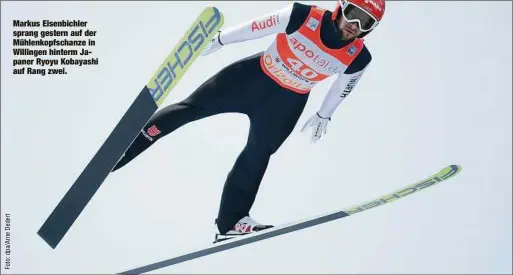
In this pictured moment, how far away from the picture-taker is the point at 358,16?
19.8 feet

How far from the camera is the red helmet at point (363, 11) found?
601cm

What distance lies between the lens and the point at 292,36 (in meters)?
6.26

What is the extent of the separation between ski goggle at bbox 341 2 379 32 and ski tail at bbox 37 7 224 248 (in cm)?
111

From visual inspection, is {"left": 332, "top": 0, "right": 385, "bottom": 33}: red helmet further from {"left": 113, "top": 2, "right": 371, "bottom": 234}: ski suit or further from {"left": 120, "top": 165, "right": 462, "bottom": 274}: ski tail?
{"left": 120, "top": 165, "right": 462, "bottom": 274}: ski tail

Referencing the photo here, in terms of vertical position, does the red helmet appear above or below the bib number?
above

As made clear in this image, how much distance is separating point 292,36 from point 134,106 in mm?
1317

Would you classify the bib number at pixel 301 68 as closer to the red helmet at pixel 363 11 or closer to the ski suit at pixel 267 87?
the ski suit at pixel 267 87

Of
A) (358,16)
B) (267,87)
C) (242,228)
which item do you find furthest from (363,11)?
(242,228)

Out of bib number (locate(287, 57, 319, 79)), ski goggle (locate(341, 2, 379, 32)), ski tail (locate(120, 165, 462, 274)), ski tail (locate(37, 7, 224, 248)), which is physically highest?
ski goggle (locate(341, 2, 379, 32))

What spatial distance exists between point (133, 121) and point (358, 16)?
1.76m

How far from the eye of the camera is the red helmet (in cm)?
601

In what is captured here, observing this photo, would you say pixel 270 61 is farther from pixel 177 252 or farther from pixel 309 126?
pixel 177 252

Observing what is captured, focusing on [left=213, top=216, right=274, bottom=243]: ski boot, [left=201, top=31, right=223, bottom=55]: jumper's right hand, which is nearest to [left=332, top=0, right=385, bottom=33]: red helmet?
[left=201, top=31, right=223, bottom=55]: jumper's right hand

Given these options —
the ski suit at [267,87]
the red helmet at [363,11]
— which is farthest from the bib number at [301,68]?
the red helmet at [363,11]
